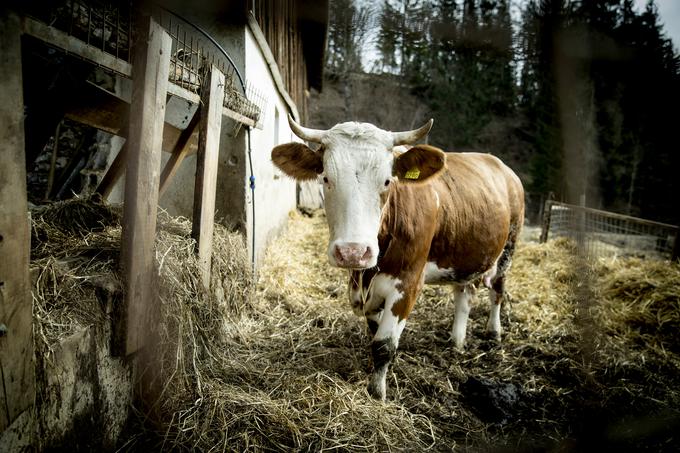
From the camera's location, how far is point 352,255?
2.11 meters

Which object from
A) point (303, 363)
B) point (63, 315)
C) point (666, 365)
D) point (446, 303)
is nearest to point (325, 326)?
point (303, 363)

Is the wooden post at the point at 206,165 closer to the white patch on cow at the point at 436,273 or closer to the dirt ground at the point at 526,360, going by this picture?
the dirt ground at the point at 526,360

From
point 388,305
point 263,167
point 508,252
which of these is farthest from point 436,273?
point 263,167

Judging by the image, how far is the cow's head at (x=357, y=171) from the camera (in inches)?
85.4

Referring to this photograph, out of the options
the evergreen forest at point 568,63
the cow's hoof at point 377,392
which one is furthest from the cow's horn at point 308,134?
the evergreen forest at point 568,63

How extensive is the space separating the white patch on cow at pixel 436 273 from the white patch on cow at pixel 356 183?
38.5 inches

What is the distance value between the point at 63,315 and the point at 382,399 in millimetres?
1905

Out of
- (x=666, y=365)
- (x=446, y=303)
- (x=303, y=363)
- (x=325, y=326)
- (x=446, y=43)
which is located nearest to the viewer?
(x=446, y=43)

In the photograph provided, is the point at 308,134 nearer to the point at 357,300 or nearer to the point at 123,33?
the point at 357,300

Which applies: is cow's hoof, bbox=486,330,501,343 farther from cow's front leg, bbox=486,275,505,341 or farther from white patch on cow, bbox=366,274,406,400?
white patch on cow, bbox=366,274,406,400

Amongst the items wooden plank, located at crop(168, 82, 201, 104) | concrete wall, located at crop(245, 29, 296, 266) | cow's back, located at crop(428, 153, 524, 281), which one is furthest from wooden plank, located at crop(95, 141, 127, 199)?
Result: cow's back, located at crop(428, 153, 524, 281)

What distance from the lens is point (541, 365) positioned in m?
3.23

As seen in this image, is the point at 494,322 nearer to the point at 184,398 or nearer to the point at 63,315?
the point at 184,398

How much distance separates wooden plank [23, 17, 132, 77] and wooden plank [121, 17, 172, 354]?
0.29ft
